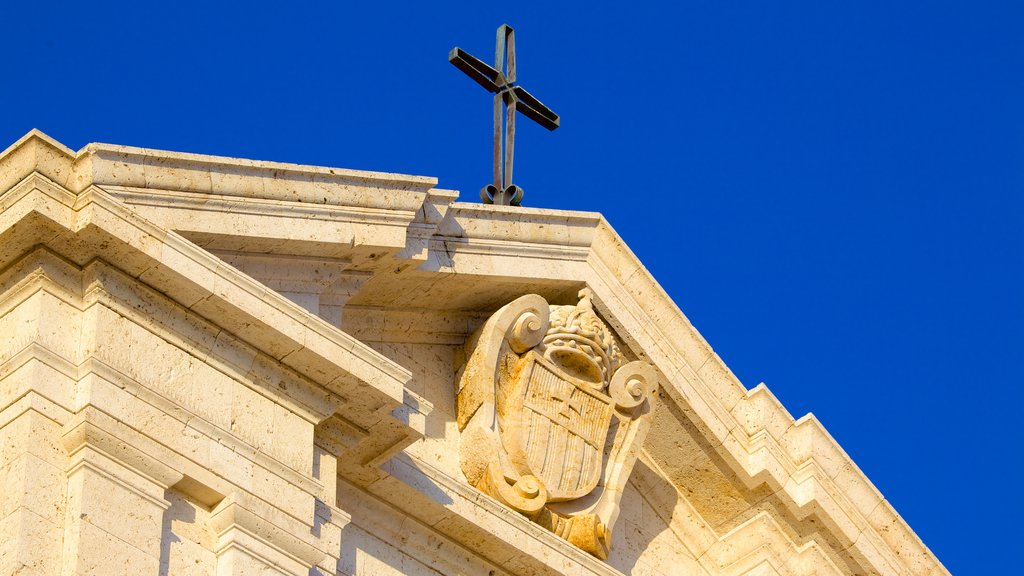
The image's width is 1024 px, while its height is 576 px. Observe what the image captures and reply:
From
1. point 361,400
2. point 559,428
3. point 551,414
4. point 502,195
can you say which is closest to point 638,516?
point 559,428

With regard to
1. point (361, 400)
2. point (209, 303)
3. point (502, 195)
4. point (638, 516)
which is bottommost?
point (361, 400)

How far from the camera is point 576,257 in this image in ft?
66.7

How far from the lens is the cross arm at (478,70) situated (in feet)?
71.1

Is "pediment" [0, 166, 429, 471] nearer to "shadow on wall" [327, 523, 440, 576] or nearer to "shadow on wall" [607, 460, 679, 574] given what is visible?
"shadow on wall" [327, 523, 440, 576]

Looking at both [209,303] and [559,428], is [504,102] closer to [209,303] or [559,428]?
[559,428]

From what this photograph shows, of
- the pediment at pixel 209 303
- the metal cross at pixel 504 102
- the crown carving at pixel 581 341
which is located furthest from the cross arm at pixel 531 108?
the pediment at pixel 209 303

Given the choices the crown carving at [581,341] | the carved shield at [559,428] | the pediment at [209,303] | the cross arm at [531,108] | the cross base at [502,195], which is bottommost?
the pediment at [209,303]

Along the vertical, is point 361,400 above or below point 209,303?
below

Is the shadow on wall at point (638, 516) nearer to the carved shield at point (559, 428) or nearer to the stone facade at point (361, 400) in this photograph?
the stone facade at point (361, 400)

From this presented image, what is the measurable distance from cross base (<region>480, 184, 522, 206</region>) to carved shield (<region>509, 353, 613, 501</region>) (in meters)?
1.71

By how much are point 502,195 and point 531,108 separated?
4.38 feet

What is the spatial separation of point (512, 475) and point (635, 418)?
5.17ft

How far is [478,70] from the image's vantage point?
2189 centimetres

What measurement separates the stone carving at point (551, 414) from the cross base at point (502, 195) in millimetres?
1239
